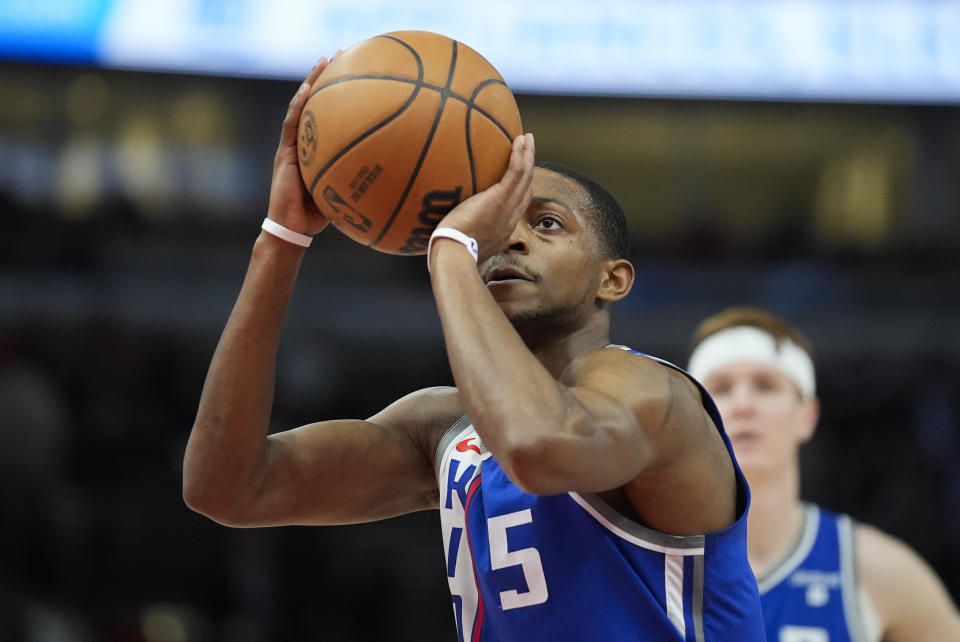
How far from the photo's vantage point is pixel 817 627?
4406 millimetres

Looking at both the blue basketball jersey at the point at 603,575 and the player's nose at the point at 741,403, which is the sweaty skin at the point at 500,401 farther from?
the player's nose at the point at 741,403

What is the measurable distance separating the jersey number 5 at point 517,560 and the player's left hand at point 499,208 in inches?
25.1

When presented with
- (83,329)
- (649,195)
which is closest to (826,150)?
(649,195)

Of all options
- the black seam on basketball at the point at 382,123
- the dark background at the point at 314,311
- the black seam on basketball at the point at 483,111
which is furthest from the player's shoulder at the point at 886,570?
the dark background at the point at 314,311

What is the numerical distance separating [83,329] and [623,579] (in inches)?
366

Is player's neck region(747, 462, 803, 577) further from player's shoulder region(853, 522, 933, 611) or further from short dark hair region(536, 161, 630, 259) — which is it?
short dark hair region(536, 161, 630, 259)

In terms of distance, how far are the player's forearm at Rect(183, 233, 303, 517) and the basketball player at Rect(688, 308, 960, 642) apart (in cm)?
216

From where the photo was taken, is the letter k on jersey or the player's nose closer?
the letter k on jersey

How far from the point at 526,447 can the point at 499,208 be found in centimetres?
64

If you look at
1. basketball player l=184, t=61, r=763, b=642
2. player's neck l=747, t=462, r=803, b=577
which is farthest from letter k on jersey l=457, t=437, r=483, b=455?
player's neck l=747, t=462, r=803, b=577

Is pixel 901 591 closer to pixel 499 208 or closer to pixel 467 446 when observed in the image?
pixel 467 446

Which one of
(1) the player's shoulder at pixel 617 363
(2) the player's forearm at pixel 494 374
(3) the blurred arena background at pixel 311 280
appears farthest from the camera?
(3) the blurred arena background at pixel 311 280

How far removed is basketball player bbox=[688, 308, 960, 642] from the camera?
439 cm

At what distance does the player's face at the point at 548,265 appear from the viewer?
2.86 meters
